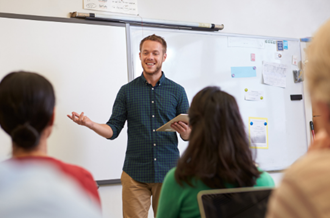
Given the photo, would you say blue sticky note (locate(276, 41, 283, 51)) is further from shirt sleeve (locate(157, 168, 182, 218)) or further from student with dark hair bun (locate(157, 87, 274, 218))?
shirt sleeve (locate(157, 168, 182, 218))

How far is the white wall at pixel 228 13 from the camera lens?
2732mm

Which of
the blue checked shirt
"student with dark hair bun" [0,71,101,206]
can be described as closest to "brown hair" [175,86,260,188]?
"student with dark hair bun" [0,71,101,206]

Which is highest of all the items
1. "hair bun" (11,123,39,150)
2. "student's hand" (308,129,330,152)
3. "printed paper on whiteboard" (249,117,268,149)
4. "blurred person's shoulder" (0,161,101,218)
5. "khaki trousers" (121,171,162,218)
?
"hair bun" (11,123,39,150)

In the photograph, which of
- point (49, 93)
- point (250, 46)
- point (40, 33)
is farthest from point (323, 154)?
point (250, 46)

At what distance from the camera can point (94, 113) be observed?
2771mm

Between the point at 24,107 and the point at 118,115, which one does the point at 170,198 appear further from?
the point at 118,115

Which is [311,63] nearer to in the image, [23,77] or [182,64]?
[23,77]

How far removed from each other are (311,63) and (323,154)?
16 centimetres

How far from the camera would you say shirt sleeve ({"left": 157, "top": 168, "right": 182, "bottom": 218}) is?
40.3 inches

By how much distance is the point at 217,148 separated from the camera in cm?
107

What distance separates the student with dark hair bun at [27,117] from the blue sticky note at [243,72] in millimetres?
2711

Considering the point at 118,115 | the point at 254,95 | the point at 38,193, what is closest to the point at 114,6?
the point at 118,115

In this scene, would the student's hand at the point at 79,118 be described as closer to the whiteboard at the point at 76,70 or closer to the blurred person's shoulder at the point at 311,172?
the whiteboard at the point at 76,70

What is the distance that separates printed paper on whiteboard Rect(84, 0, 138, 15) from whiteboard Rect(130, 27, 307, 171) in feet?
0.66
